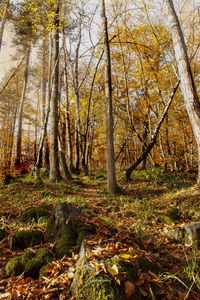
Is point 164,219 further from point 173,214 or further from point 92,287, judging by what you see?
point 92,287

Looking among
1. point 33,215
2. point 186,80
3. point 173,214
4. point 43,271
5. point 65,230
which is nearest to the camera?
point 43,271

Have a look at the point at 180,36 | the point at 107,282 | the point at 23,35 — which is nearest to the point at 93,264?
the point at 107,282

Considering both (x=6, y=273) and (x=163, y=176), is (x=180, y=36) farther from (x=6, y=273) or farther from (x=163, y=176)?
(x=6, y=273)

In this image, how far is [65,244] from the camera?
2357 mm

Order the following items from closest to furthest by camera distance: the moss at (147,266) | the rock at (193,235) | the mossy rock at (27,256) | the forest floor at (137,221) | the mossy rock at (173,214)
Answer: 1. the forest floor at (137,221)
2. the moss at (147,266)
3. the mossy rock at (27,256)
4. the rock at (193,235)
5. the mossy rock at (173,214)

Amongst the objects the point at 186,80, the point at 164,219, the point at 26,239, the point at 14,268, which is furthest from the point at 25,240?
the point at 186,80

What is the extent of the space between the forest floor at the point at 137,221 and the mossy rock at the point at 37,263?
5.8 inches

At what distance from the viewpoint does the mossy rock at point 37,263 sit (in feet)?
6.74

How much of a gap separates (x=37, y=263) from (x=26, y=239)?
77cm

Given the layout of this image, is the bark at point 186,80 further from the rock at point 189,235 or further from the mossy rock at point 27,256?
the mossy rock at point 27,256

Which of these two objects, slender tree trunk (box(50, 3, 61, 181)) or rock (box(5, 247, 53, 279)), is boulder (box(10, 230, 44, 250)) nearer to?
rock (box(5, 247, 53, 279))

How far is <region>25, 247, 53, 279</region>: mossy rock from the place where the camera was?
6.74 feet

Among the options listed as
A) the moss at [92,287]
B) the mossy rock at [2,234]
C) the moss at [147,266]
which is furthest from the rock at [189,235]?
the mossy rock at [2,234]

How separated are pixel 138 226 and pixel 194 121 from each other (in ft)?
13.1
